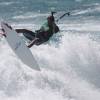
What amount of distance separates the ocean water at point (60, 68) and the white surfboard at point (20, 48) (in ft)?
4.20

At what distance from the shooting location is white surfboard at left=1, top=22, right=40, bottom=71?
47.9 feet

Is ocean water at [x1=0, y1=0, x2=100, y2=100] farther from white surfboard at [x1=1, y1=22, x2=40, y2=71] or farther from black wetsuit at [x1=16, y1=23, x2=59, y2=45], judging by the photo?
black wetsuit at [x1=16, y1=23, x2=59, y2=45]

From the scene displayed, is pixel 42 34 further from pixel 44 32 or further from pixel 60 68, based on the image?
pixel 60 68

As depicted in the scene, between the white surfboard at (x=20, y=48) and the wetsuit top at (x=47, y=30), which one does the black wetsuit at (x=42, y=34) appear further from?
the white surfboard at (x=20, y=48)

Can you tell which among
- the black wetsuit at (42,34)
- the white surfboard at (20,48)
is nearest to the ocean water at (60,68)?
the white surfboard at (20,48)

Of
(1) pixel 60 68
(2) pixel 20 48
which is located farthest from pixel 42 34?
(1) pixel 60 68

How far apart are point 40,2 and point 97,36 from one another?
11827 millimetres

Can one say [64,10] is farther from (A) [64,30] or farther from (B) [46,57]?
(B) [46,57]

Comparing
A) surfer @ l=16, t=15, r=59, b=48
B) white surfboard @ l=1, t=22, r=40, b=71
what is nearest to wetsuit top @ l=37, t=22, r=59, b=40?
surfer @ l=16, t=15, r=59, b=48

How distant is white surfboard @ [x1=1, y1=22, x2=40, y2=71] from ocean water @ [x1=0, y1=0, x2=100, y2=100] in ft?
4.20

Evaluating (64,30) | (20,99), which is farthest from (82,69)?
(64,30)

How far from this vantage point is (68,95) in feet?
51.2

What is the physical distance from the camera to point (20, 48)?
14.8 m

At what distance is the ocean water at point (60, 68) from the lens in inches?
617
